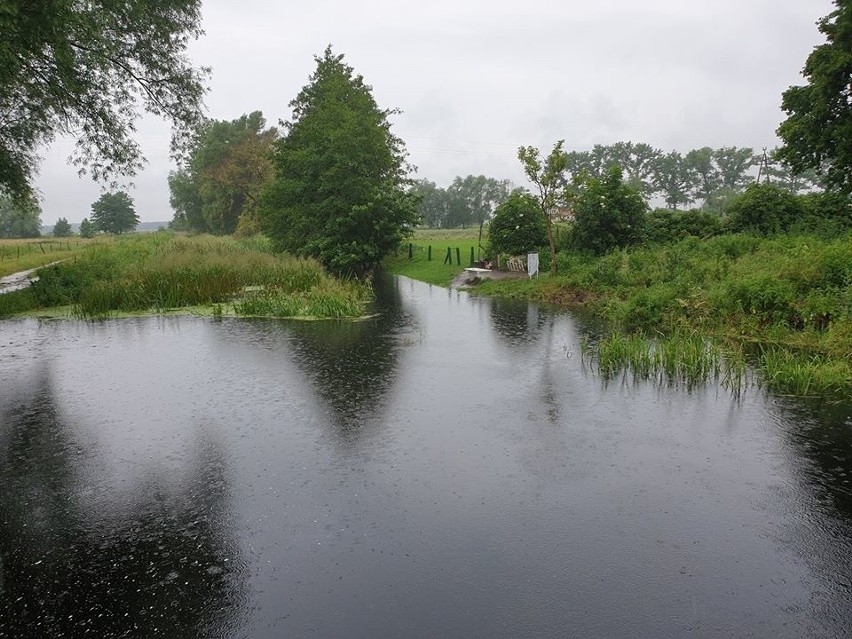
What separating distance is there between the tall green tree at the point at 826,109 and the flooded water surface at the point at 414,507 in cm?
1570

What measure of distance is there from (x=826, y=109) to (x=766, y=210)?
408cm

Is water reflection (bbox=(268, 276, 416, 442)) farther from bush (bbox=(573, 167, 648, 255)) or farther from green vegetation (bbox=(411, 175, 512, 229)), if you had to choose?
green vegetation (bbox=(411, 175, 512, 229))

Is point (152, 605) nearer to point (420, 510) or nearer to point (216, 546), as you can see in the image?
point (216, 546)

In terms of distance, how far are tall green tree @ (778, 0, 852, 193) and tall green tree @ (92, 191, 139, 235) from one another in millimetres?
116595

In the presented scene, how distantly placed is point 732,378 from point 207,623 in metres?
9.41

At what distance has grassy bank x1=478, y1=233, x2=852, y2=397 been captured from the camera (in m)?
11.0

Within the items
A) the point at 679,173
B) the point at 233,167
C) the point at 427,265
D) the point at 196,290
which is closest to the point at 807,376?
the point at 196,290

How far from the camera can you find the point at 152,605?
4500 mm

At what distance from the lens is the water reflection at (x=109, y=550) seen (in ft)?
14.3

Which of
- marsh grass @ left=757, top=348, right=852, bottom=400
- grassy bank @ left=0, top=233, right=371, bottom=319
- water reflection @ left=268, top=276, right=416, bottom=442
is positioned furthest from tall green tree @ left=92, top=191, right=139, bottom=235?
marsh grass @ left=757, top=348, right=852, bottom=400

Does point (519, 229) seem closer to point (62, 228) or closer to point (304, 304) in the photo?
point (304, 304)

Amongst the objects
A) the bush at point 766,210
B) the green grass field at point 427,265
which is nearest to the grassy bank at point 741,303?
the bush at point 766,210

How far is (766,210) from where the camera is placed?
2298 centimetres

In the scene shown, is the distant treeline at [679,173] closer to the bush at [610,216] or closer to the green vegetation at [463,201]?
the green vegetation at [463,201]
